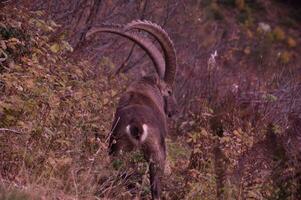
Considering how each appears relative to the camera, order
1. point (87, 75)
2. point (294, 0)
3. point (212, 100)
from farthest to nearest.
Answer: point (294, 0), point (212, 100), point (87, 75)

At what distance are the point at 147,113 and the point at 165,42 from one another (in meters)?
1.64

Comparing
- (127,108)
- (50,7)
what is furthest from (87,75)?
(127,108)

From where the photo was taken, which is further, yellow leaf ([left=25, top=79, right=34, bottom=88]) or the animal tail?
the animal tail

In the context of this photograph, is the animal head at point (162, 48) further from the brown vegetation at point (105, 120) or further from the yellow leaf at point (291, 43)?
the yellow leaf at point (291, 43)

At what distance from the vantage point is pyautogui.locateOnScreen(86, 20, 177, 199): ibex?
314 inches

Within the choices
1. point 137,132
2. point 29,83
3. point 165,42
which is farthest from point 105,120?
point 29,83

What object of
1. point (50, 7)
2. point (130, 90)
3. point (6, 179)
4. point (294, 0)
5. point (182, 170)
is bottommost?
point (6, 179)

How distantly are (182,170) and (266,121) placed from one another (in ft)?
9.64

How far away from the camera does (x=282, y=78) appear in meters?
14.2

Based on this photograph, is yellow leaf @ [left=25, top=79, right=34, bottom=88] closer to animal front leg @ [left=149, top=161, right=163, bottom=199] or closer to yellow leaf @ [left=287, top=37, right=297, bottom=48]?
animal front leg @ [left=149, top=161, right=163, bottom=199]

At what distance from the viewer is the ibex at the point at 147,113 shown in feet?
26.2

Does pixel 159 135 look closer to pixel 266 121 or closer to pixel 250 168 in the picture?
pixel 250 168

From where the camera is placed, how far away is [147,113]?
827cm

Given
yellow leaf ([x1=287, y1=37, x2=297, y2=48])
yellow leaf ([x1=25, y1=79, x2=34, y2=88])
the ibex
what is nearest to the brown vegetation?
yellow leaf ([x1=25, y1=79, x2=34, y2=88])
